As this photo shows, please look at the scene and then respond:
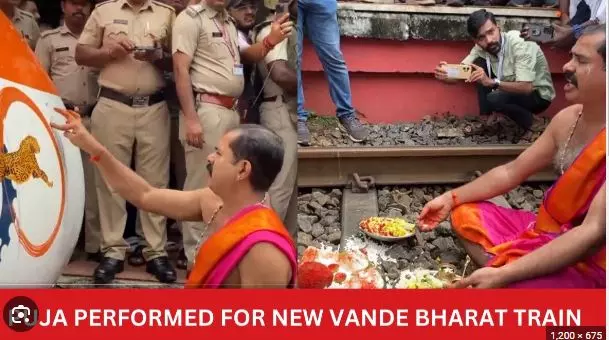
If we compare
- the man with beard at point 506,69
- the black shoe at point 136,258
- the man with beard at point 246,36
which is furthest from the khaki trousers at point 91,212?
the man with beard at point 506,69

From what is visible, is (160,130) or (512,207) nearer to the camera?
(160,130)

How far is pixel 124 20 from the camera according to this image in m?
1.92

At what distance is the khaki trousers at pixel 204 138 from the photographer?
1.95 meters

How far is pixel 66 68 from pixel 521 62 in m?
1.36

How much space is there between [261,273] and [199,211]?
0.28 metres

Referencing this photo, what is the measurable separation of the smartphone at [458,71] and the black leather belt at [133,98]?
2.86ft

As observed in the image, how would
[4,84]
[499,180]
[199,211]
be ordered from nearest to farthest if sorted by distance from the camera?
[4,84], [199,211], [499,180]

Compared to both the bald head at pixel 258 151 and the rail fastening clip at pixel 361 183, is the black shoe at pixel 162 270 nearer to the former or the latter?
the bald head at pixel 258 151

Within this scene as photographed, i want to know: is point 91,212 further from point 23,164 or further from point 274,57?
point 274,57

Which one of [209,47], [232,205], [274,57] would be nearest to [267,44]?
[274,57]

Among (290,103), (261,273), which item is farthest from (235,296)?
(290,103)

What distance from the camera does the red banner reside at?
1916mm

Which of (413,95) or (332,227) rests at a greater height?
(413,95)

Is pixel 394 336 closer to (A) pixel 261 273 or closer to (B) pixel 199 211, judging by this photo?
(A) pixel 261 273
